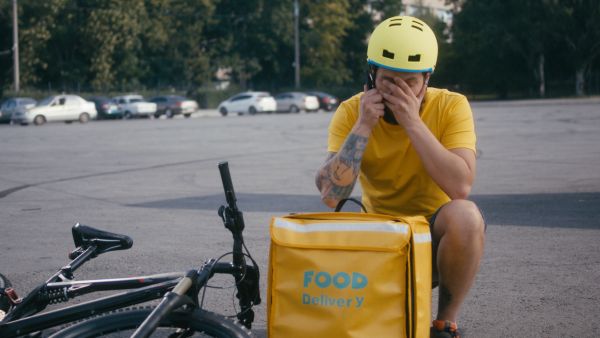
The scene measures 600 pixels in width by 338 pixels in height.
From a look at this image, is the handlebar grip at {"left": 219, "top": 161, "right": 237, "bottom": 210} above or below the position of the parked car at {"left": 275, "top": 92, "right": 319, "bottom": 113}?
above

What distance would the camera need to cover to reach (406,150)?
3.96 meters

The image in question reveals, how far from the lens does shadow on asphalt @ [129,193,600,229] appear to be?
8.48 meters

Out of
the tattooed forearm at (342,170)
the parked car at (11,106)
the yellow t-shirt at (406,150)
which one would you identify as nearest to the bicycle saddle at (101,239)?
the tattooed forearm at (342,170)

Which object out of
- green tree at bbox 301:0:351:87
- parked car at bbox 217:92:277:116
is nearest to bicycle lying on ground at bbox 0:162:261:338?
parked car at bbox 217:92:277:116

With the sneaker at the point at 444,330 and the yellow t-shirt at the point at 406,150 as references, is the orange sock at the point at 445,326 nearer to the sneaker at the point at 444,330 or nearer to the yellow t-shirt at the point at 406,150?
the sneaker at the point at 444,330

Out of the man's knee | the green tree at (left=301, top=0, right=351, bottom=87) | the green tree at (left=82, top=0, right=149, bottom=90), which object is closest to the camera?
the man's knee

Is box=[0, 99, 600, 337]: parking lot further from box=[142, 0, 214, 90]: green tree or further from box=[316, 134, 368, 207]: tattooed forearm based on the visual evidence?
box=[142, 0, 214, 90]: green tree

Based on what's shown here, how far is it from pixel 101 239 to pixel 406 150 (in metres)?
1.38

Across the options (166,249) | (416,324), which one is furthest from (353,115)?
(166,249)

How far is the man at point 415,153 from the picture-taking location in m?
3.70

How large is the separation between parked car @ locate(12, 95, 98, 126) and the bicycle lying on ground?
38.7m

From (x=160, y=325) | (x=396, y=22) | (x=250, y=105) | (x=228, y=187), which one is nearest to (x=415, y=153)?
(x=396, y=22)

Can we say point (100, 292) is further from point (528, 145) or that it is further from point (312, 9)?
point (312, 9)

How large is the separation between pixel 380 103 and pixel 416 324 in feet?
3.50
